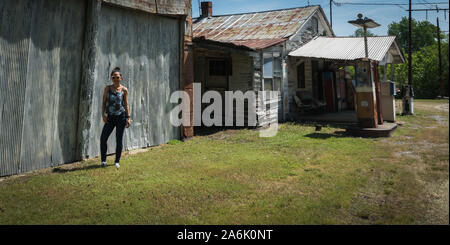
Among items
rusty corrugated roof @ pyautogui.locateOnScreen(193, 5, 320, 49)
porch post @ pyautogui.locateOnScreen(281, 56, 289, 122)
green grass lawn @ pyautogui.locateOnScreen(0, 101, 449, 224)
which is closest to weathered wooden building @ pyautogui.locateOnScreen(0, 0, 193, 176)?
green grass lawn @ pyautogui.locateOnScreen(0, 101, 449, 224)

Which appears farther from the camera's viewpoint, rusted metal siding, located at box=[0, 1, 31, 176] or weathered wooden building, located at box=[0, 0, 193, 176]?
weathered wooden building, located at box=[0, 0, 193, 176]

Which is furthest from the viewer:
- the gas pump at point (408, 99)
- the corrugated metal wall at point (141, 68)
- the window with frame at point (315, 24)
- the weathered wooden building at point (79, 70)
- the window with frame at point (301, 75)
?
the window with frame at point (315, 24)

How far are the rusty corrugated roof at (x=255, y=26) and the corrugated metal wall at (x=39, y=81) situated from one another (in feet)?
27.4

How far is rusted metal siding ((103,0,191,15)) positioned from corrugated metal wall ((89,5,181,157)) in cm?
22

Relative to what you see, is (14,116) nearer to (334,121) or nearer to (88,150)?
(88,150)

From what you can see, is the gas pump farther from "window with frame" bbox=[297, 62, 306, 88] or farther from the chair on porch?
"window with frame" bbox=[297, 62, 306, 88]

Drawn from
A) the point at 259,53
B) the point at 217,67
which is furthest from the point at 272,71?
the point at 217,67

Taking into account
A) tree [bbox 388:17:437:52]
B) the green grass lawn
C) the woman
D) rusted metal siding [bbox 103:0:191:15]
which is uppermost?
tree [bbox 388:17:437:52]

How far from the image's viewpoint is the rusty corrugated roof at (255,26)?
14946 millimetres

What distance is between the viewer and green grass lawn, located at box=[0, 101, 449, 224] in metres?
1.78

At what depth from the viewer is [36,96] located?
603 cm

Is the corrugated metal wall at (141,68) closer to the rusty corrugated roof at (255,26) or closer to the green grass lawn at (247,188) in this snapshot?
the green grass lawn at (247,188)

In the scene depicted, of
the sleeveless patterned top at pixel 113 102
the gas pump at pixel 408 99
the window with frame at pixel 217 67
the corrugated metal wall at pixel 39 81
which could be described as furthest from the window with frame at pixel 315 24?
the sleeveless patterned top at pixel 113 102

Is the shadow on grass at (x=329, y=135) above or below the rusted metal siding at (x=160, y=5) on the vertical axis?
below
